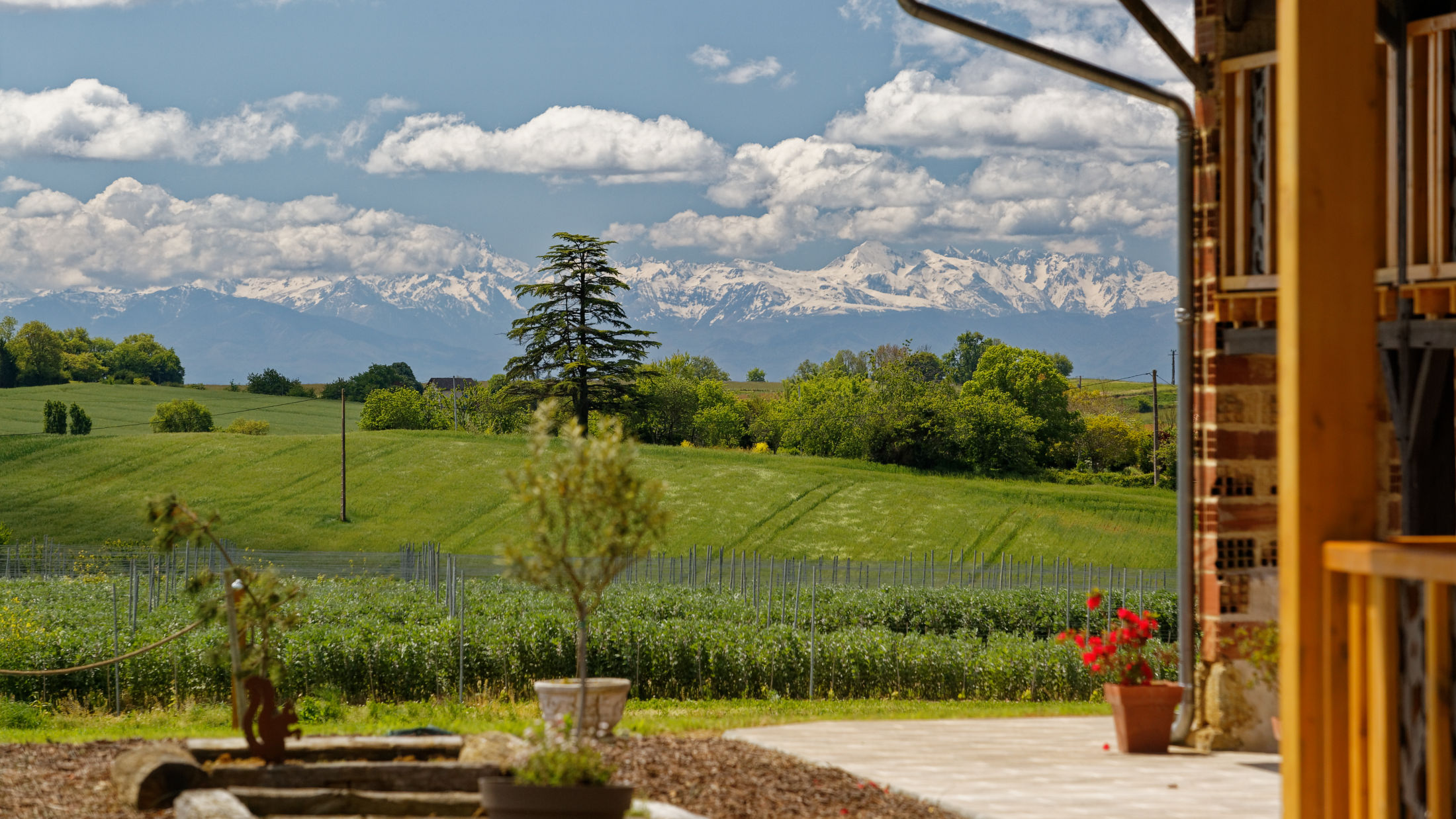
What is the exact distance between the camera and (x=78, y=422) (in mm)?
83000

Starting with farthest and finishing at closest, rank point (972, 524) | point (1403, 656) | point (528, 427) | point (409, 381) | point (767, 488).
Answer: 1. point (409, 381)
2. point (767, 488)
3. point (972, 524)
4. point (528, 427)
5. point (1403, 656)

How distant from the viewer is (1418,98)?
7.83 metres

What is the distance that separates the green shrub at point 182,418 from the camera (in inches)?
3521

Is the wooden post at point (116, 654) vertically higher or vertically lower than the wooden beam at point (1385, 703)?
lower

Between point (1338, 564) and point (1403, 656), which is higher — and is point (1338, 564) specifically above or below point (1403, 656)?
above

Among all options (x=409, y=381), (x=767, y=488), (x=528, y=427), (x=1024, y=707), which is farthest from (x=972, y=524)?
(x=409, y=381)

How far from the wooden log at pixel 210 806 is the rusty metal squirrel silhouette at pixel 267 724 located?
66 cm

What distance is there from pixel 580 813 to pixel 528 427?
1.91 meters

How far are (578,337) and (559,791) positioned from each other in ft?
195

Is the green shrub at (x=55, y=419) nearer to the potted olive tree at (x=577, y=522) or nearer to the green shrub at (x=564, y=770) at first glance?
the potted olive tree at (x=577, y=522)

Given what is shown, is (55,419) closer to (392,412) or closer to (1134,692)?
(392,412)

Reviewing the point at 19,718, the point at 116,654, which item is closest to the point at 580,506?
the point at 19,718

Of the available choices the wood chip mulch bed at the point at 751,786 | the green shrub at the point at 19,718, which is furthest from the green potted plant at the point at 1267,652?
the green shrub at the point at 19,718

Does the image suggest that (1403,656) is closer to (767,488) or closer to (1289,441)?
(1289,441)
